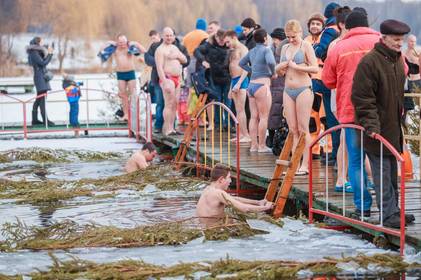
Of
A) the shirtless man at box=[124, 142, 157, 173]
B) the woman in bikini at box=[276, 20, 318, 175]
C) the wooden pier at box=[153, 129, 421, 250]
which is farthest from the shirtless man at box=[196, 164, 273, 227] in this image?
the shirtless man at box=[124, 142, 157, 173]

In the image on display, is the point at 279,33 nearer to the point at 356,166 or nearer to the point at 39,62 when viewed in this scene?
the point at 356,166

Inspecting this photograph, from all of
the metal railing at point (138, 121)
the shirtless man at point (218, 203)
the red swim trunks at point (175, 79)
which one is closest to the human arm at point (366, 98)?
the shirtless man at point (218, 203)

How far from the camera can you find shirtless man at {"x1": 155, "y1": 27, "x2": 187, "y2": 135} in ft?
65.6

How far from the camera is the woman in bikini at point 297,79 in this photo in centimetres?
1339

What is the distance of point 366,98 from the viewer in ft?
33.7

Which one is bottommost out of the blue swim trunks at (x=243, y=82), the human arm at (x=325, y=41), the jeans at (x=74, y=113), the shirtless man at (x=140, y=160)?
the shirtless man at (x=140, y=160)

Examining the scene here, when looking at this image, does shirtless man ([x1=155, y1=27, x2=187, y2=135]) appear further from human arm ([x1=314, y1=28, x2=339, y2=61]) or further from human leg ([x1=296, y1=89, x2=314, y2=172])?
human leg ([x1=296, y1=89, x2=314, y2=172])

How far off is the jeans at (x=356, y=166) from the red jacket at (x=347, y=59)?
28 centimetres

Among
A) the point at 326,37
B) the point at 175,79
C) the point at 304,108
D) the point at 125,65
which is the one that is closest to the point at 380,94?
the point at 304,108

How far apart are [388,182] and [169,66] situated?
10.2 meters

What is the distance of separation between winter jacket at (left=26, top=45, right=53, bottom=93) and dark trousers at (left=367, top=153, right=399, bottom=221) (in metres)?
15.7

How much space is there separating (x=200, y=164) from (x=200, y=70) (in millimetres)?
3695

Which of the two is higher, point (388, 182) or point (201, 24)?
point (201, 24)

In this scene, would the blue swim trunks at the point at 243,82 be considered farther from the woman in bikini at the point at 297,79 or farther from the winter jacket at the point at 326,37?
the woman in bikini at the point at 297,79
